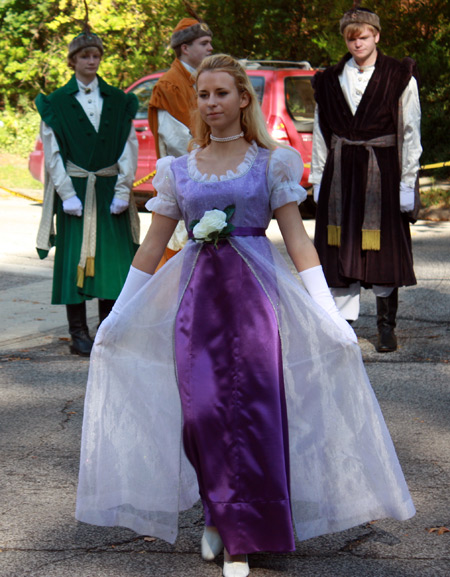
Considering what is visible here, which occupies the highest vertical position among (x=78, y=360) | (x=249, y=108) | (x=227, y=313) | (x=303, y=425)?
(x=249, y=108)

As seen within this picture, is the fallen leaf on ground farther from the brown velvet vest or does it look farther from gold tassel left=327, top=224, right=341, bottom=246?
gold tassel left=327, top=224, right=341, bottom=246

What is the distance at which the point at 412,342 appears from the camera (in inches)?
273

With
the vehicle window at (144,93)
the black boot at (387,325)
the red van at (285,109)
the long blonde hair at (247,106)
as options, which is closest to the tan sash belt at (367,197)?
the black boot at (387,325)

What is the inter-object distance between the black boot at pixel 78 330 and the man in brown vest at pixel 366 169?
168cm

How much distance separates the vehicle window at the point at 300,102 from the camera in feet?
42.1

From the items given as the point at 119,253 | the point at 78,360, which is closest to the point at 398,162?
the point at 119,253

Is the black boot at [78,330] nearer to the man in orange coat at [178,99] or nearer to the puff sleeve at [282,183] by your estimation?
the man in orange coat at [178,99]

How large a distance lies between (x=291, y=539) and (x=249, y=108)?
150 cm

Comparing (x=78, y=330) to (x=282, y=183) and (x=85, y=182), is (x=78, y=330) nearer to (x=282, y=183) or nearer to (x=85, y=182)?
(x=85, y=182)

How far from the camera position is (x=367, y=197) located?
6504 millimetres

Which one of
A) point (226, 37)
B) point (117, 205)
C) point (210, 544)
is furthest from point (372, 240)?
point (226, 37)

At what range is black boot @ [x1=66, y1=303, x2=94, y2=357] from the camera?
268 inches

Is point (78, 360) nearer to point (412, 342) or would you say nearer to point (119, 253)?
point (119, 253)

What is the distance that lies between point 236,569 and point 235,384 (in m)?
0.61
